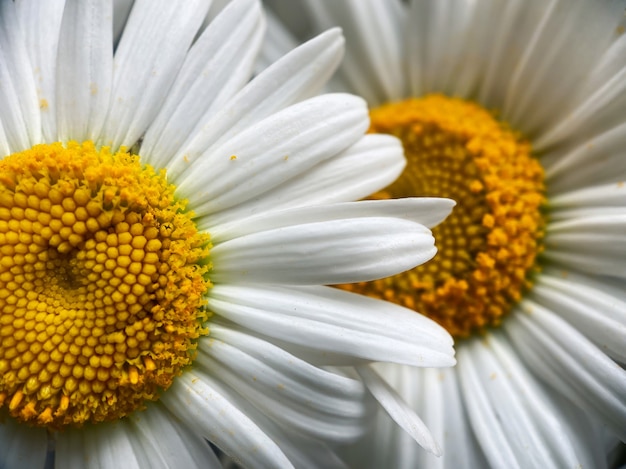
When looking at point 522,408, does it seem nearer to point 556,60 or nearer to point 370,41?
point 556,60

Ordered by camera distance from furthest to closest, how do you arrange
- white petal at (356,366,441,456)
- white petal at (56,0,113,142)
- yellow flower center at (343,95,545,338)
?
yellow flower center at (343,95,545,338), white petal at (56,0,113,142), white petal at (356,366,441,456)

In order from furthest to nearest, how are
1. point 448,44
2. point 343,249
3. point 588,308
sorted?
point 448,44 < point 588,308 < point 343,249

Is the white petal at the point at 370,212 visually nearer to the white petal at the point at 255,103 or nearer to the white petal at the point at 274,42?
the white petal at the point at 255,103

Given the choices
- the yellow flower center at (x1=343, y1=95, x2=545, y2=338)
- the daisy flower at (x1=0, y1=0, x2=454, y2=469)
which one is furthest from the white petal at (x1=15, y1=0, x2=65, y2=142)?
the yellow flower center at (x1=343, y1=95, x2=545, y2=338)

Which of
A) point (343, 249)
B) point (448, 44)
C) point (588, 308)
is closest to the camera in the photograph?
point (343, 249)

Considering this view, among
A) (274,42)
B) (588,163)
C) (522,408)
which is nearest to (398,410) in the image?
(522,408)

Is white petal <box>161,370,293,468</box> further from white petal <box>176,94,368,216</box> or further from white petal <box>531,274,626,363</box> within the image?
white petal <box>531,274,626,363</box>

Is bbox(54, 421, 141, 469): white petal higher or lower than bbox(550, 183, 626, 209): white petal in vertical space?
lower
